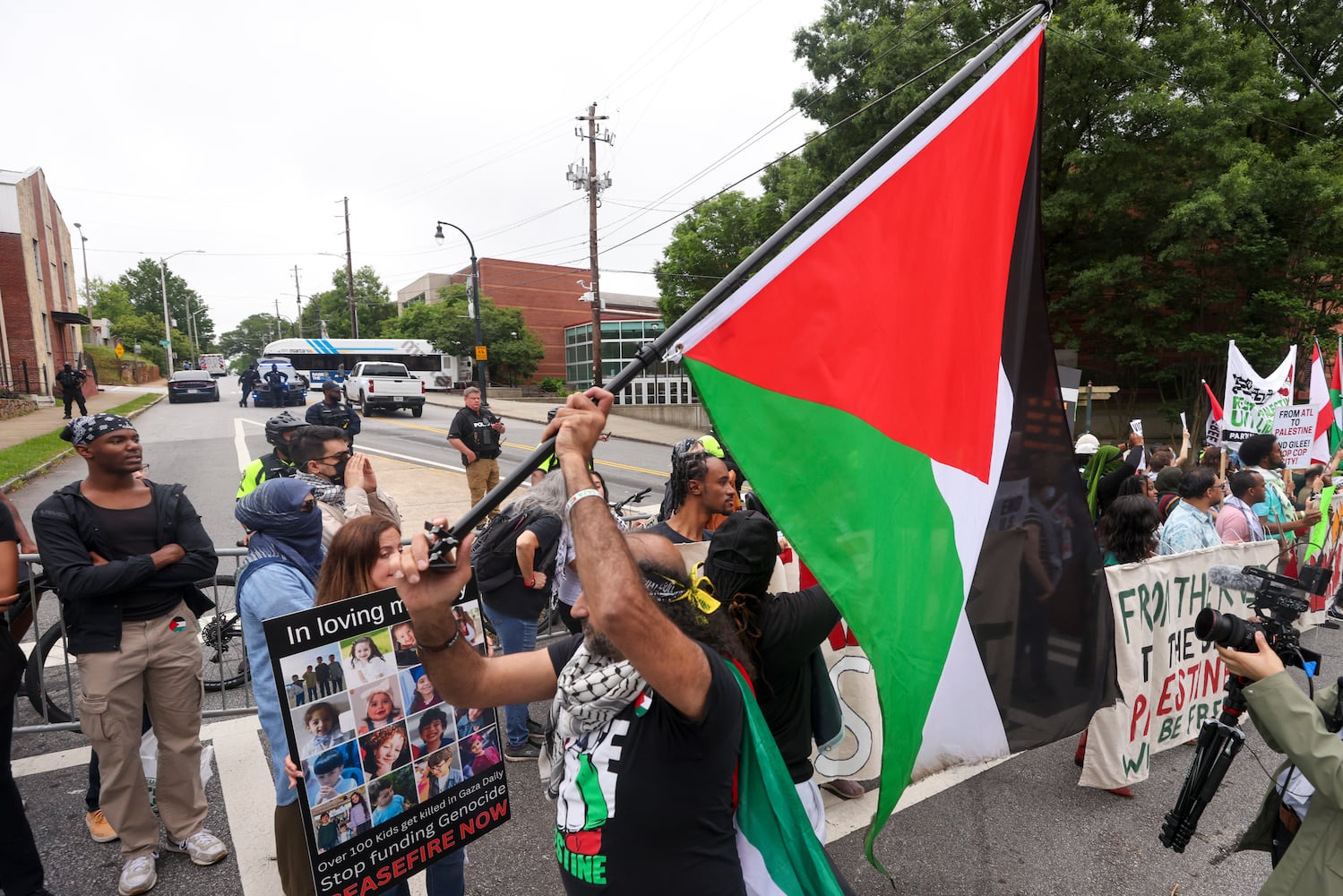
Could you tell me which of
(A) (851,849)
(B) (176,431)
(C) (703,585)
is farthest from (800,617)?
(B) (176,431)

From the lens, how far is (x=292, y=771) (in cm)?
227

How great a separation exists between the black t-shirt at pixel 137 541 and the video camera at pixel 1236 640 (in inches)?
161

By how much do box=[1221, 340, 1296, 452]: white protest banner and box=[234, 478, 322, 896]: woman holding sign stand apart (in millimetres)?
10104

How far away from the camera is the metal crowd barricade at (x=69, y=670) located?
474 cm

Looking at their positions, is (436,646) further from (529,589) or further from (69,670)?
(69,670)

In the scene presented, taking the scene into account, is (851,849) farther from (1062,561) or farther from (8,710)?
(8,710)

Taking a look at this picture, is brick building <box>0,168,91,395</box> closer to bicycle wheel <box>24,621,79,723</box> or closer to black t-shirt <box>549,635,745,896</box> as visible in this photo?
bicycle wheel <box>24,621,79,723</box>

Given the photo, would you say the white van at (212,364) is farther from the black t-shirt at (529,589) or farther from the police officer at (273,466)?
the black t-shirt at (529,589)

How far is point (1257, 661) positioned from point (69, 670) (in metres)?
6.26

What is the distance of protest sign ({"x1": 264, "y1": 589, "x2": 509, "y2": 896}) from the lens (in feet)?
7.49

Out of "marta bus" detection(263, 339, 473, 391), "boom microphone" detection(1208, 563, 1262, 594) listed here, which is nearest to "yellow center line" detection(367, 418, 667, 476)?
"marta bus" detection(263, 339, 473, 391)

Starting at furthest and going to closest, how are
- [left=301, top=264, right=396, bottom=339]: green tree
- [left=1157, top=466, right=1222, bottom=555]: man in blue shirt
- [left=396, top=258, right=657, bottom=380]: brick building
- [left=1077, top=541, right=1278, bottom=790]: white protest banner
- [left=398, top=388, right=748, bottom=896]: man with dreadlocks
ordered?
[left=301, top=264, right=396, bottom=339]: green tree → [left=396, top=258, right=657, bottom=380]: brick building → [left=1157, top=466, right=1222, bottom=555]: man in blue shirt → [left=1077, top=541, right=1278, bottom=790]: white protest banner → [left=398, top=388, right=748, bottom=896]: man with dreadlocks

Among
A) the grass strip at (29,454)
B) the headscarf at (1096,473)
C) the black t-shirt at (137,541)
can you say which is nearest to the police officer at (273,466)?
the black t-shirt at (137,541)

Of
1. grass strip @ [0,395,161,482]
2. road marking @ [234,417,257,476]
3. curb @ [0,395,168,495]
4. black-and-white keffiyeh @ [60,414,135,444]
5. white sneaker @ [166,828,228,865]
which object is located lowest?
Result: road marking @ [234,417,257,476]
